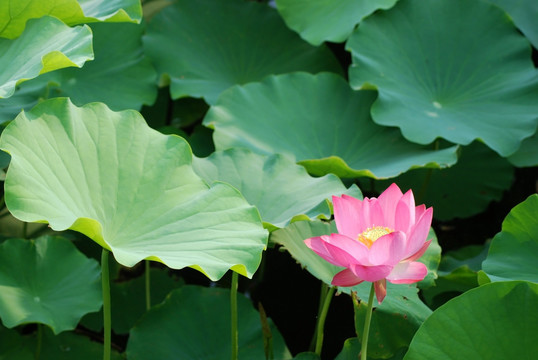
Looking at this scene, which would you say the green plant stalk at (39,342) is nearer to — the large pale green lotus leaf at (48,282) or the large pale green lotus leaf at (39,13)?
the large pale green lotus leaf at (48,282)

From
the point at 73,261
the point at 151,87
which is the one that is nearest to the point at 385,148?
the point at 151,87

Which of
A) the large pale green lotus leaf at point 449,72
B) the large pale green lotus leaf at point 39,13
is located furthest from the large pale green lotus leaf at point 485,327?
the large pale green lotus leaf at point 39,13

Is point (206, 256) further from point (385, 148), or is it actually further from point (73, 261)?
point (385, 148)

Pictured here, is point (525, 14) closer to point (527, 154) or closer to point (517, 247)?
point (527, 154)

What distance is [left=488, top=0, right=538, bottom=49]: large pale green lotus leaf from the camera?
195 centimetres

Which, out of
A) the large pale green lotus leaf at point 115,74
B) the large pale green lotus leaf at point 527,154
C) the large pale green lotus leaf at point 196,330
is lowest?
the large pale green lotus leaf at point 196,330

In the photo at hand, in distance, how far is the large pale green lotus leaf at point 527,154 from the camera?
5.95 feet

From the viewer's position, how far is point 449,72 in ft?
6.00

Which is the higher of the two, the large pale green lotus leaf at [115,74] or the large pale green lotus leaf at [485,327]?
the large pale green lotus leaf at [485,327]

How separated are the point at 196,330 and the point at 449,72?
3.23 feet

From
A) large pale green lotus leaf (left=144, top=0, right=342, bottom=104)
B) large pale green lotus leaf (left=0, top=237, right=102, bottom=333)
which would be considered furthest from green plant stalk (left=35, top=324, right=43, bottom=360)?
large pale green lotus leaf (left=144, top=0, right=342, bottom=104)

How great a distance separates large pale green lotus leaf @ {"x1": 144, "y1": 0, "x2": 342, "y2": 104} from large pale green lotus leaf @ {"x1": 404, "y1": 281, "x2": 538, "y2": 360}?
115 centimetres

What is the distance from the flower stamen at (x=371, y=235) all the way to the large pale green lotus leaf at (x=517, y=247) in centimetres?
34

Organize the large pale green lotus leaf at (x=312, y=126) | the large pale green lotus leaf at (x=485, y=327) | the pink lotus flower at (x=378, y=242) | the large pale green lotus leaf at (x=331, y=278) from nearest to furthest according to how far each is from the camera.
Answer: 1. the pink lotus flower at (x=378, y=242)
2. the large pale green lotus leaf at (x=485, y=327)
3. the large pale green lotus leaf at (x=331, y=278)
4. the large pale green lotus leaf at (x=312, y=126)
